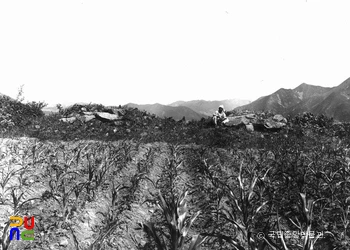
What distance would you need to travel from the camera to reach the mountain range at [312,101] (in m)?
39.0

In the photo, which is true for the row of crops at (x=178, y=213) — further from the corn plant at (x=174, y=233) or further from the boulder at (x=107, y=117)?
the boulder at (x=107, y=117)

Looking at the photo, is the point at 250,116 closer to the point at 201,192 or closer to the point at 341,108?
the point at 201,192

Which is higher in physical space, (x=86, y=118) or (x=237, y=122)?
(x=86, y=118)

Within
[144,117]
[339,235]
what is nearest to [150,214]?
[339,235]

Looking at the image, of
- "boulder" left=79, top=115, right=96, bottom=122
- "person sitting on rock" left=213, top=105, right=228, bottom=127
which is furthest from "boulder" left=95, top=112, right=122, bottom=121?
"person sitting on rock" left=213, top=105, right=228, bottom=127

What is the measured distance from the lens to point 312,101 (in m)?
51.6

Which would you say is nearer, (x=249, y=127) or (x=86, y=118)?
(x=249, y=127)

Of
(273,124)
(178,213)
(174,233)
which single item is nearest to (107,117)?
(273,124)

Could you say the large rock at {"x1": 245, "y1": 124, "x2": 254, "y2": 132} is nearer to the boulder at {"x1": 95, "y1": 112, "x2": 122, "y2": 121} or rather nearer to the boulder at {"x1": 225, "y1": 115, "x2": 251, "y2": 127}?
the boulder at {"x1": 225, "y1": 115, "x2": 251, "y2": 127}

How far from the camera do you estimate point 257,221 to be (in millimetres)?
3988

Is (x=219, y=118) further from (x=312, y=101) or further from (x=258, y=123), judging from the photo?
(x=312, y=101)

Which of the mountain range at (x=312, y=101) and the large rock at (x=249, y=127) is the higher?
the mountain range at (x=312, y=101)

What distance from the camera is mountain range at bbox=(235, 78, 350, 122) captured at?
39.0 metres

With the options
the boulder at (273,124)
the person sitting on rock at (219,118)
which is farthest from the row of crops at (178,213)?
the person sitting on rock at (219,118)
